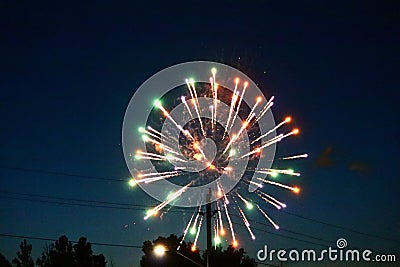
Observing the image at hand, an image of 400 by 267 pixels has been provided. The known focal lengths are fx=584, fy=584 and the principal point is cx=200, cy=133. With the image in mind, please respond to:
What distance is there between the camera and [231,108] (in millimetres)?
23656

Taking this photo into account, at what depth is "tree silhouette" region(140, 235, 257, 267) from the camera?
175 feet

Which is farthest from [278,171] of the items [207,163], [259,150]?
[207,163]

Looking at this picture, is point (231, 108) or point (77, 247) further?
→ point (77, 247)

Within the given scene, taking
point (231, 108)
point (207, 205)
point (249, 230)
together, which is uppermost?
point (231, 108)

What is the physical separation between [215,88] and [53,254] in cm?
4383

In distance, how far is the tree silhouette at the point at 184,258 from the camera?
5347 centimetres

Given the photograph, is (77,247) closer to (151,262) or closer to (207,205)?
(151,262)

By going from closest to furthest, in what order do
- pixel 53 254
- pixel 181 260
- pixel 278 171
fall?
1. pixel 278 171
2. pixel 181 260
3. pixel 53 254

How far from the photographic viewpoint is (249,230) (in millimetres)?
21906

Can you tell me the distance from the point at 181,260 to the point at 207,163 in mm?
31790

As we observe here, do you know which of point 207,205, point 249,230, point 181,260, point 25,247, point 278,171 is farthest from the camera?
point 25,247

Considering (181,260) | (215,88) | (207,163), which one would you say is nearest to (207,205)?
(207,163)

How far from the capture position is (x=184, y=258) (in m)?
52.5

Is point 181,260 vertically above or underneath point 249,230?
above
